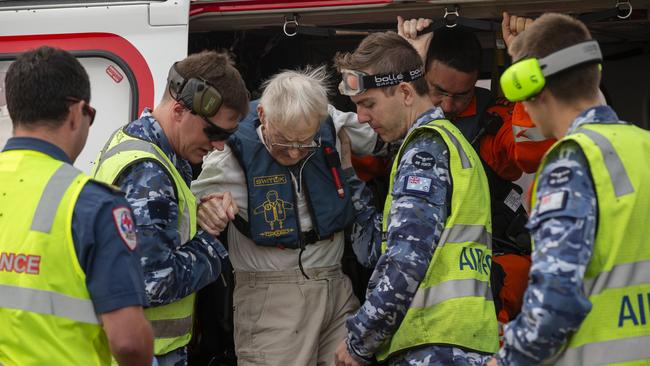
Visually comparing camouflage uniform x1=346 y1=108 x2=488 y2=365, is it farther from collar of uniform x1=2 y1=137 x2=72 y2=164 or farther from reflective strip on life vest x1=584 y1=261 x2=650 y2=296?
collar of uniform x1=2 y1=137 x2=72 y2=164

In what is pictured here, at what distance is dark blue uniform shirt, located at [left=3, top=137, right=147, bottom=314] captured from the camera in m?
2.38

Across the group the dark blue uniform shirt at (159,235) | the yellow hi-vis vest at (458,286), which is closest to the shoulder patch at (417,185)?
the yellow hi-vis vest at (458,286)

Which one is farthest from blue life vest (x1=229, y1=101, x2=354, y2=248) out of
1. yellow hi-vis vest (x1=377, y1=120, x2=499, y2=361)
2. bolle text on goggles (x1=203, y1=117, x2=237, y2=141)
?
yellow hi-vis vest (x1=377, y1=120, x2=499, y2=361)

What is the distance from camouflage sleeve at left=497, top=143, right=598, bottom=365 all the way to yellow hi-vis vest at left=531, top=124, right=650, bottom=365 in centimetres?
5

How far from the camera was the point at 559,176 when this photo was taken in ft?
7.76

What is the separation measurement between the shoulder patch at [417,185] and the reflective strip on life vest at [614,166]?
727 millimetres

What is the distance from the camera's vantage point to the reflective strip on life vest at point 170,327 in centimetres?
330

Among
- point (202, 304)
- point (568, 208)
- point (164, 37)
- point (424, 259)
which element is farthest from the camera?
point (202, 304)

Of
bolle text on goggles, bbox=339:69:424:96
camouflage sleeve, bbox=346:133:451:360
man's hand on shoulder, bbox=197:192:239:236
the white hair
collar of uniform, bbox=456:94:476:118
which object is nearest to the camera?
camouflage sleeve, bbox=346:133:451:360

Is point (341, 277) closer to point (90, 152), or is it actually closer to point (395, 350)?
point (395, 350)

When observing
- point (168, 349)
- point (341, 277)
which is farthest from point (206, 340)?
point (168, 349)

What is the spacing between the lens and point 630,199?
7.85 feet

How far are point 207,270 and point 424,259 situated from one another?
0.79 meters

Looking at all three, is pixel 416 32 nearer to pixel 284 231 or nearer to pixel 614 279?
pixel 284 231
